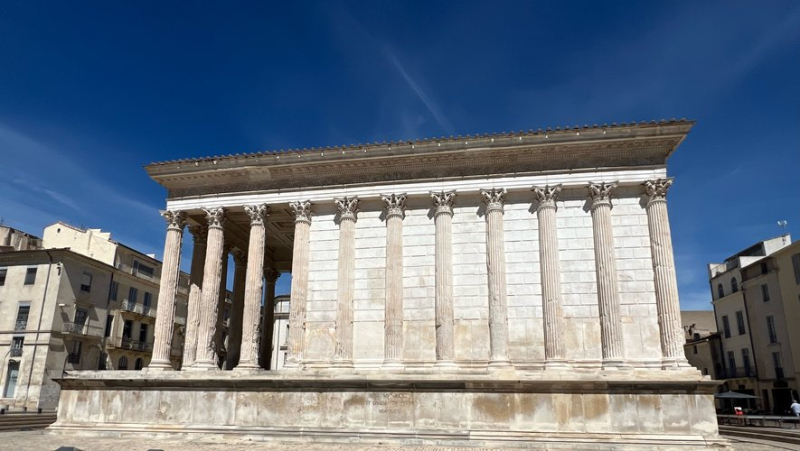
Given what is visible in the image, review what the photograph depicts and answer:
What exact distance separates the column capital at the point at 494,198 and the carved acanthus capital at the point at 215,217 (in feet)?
35.5

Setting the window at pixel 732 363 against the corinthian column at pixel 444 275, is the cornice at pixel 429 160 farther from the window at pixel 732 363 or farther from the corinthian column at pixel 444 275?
the window at pixel 732 363

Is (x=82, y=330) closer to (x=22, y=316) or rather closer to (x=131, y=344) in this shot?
(x=22, y=316)

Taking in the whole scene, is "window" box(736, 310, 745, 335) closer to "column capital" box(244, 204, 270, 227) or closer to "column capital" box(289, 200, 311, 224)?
"column capital" box(289, 200, 311, 224)

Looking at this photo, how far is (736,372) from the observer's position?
132ft

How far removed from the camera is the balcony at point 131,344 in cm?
3895

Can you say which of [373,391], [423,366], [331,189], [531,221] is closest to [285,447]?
[373,391]

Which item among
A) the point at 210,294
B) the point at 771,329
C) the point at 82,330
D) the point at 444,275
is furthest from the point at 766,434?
the point at 82,330

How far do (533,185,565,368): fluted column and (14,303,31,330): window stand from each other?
106ft

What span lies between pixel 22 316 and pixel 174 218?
19.6 metres

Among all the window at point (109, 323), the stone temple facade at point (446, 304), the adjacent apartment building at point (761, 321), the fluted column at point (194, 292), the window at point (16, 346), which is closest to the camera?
the stone temple facade at point (446, 304)

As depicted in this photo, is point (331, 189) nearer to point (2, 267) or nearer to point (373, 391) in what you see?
point (373, 391)

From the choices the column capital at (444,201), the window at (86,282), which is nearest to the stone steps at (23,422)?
the window at (86,282)

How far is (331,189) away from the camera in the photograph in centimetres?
2245

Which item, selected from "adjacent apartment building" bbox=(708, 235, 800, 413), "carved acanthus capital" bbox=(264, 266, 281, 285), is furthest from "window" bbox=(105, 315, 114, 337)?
"adjacent apartment building" bbox=(708, 235, 800, 413)
